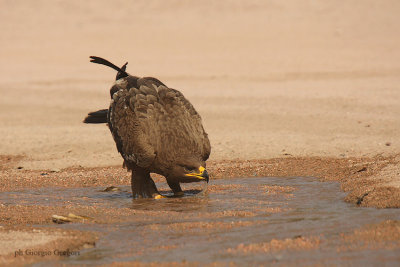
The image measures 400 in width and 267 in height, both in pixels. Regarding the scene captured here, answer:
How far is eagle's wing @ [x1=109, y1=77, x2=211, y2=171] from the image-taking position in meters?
9.46

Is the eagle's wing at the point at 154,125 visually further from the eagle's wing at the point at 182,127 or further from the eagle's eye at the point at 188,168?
the eagle's eye at the point at 188,168

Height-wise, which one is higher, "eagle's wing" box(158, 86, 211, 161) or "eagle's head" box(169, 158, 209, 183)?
"eagle's wing" box(158, 86, 211, 161)

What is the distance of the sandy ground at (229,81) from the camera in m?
14.4

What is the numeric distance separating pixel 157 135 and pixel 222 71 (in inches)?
973

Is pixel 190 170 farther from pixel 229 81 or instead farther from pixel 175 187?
pixel 229 81

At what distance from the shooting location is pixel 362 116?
20.7m

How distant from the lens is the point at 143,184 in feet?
33.2

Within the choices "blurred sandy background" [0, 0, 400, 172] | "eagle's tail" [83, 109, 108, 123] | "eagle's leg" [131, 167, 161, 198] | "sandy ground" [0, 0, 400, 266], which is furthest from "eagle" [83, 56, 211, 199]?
"blurred sandy background" [0, 0, 400, 172]

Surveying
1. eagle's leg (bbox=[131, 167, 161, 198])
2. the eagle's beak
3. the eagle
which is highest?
the eagle

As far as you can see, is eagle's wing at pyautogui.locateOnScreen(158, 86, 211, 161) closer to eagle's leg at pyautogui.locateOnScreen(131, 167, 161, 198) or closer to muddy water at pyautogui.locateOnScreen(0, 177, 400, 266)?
muddy water at pyautogui.locateOnScreen(0, 177, 400, 266)

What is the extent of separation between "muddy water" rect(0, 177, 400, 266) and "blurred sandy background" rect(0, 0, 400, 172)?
5602mm

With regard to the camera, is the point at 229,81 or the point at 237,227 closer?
the point at 237,227

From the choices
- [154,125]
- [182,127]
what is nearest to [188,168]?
[182,127]

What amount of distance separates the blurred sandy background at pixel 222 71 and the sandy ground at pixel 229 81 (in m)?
0.09
